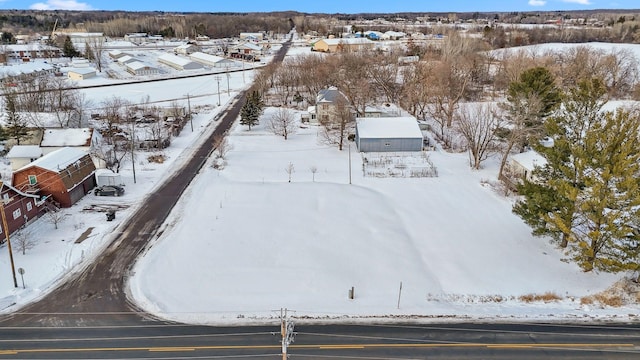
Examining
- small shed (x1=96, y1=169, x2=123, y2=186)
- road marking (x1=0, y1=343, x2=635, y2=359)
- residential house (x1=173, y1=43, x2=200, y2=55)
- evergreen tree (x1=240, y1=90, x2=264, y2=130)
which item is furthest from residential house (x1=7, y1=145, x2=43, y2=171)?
residential house (x1=173, y1=43, x2=200, y2=55)

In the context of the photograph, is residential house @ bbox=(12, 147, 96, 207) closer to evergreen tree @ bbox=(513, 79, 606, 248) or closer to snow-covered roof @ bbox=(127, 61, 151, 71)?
evergreen tree @ bbox=(513, 79, 606, 248)

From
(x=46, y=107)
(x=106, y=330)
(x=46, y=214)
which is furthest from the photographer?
(x=46, y=107)

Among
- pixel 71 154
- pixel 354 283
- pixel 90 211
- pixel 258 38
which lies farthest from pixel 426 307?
pixel 258 38

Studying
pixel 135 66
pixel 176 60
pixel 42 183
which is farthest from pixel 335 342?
pixel 176 60

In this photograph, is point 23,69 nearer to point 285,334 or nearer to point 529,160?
point 529,160

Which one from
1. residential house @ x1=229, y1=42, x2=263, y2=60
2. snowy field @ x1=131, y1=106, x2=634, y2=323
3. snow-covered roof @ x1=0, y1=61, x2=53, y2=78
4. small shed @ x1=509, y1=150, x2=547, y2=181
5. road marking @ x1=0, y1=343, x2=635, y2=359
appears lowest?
road marking @ x1=0, y1=343, x2=635, y2=359

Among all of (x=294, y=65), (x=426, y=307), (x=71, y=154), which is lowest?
(x=426, y=307)

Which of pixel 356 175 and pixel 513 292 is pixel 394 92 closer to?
pixel 356 175
